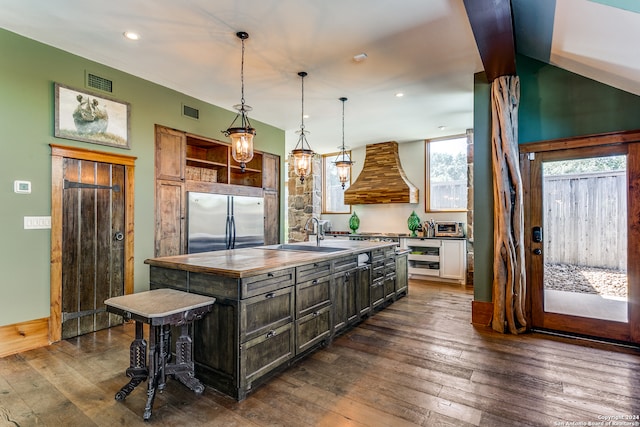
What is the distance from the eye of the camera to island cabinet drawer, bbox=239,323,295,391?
2.21 meters

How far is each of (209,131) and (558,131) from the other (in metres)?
4.57

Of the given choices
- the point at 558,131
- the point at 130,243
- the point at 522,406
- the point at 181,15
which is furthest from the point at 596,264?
the point at 130,243

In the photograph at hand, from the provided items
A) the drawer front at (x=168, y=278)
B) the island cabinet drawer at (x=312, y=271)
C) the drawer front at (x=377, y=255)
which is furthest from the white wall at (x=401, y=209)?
the drawer front at (x=168, y=278)

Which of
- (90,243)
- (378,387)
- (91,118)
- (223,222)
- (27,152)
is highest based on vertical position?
(91,118)

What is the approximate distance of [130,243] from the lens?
12.8 ft

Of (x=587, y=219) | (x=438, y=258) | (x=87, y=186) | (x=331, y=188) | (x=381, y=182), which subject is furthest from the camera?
(x=331, y=188)

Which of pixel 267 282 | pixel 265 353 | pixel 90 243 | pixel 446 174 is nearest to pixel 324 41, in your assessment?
pixel 267 282

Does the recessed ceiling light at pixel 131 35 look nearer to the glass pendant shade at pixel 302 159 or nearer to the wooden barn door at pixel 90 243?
the wooden barn door at pixel 90 243

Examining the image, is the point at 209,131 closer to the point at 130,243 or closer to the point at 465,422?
the point at 130,243

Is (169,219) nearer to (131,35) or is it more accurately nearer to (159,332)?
(131,35)

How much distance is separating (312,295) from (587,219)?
9.87 ft

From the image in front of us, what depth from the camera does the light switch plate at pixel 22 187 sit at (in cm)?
306

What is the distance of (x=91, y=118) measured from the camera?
3549 millimetres

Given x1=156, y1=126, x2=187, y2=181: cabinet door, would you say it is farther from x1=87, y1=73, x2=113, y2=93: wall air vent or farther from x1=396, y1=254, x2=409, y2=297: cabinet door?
x1=396, y1=254, x2=409, y2=297: cabinet door
